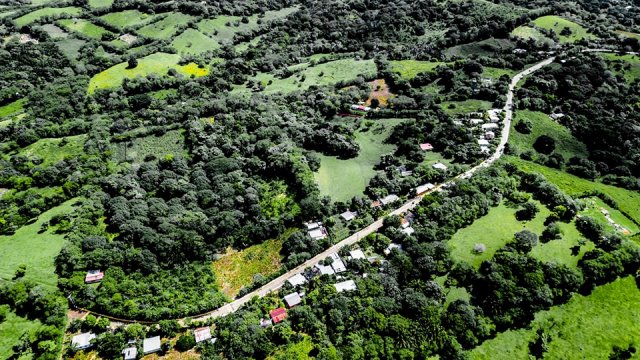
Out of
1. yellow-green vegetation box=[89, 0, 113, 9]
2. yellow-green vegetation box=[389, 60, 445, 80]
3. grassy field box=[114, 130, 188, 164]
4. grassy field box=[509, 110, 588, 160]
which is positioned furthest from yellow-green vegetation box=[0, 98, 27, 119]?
grassy field box=[509, 110, 588, 160]

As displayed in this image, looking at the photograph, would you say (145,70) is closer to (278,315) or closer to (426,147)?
(426,147)

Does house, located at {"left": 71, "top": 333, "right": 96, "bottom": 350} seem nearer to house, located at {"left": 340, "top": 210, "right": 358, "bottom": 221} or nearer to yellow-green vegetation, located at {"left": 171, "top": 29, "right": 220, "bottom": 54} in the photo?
house, located at {"left": 340, "top": 210, "right": 358, "bottom": 221}

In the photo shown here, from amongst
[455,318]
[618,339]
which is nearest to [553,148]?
[618,339]

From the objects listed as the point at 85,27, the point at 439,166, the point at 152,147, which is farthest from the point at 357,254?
the point at 85,27

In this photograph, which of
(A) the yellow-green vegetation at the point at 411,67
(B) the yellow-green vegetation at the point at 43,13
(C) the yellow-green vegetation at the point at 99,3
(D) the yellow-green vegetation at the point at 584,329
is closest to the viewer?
(D) the yellow-green vegetation at the point at 584,329

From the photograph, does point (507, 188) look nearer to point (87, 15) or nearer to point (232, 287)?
point (232, 287)

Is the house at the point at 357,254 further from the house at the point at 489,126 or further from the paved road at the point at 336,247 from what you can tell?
the house at the point at 489,126

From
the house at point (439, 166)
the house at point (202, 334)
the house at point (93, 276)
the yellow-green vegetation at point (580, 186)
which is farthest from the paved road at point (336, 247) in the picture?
the house at point (93, 276)
